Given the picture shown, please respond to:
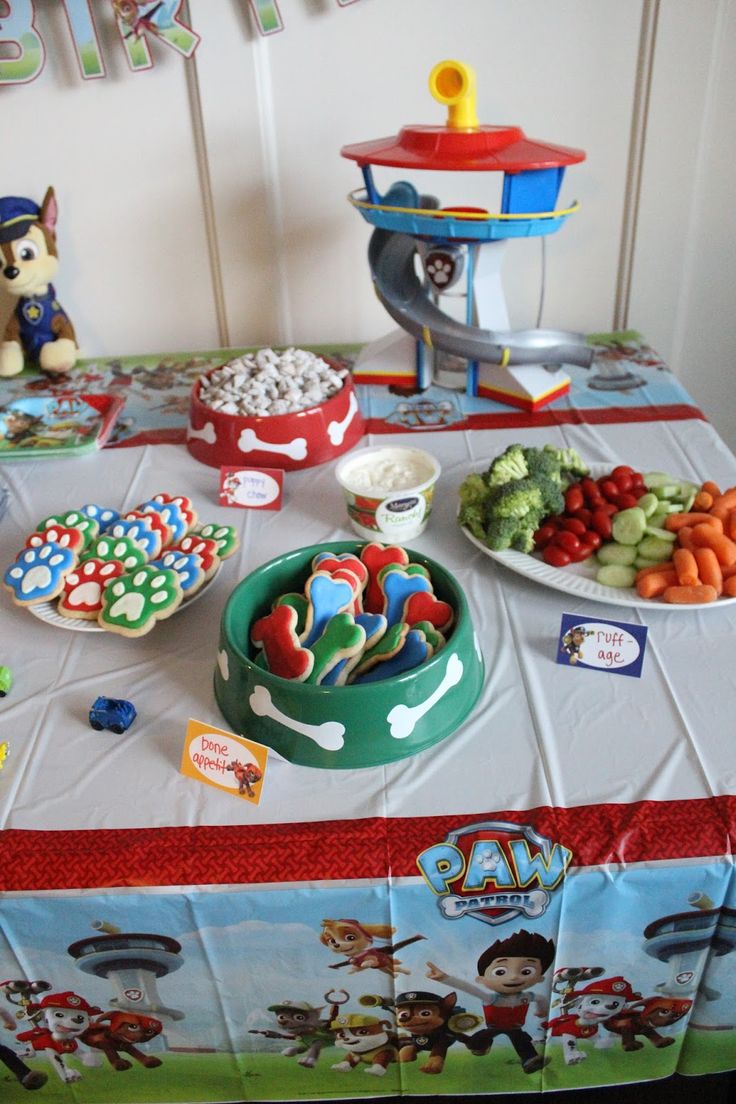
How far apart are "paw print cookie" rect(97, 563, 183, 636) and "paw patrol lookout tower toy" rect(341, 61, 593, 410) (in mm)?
722

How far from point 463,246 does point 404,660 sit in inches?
33.3

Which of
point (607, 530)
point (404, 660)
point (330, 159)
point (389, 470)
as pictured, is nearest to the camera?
point (404, 660)

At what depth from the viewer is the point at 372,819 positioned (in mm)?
820

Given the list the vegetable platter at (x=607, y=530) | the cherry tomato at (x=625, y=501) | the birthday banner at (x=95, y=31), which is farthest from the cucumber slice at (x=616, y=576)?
the birthday banner at (x=95, y=31)

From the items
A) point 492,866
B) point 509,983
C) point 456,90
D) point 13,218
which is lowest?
point 509,983

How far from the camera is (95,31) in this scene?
5.37 ft

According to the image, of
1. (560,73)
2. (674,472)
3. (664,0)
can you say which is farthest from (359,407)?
(664,0)

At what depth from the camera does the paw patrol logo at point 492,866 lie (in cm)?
79

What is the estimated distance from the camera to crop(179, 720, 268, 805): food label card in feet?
2.76

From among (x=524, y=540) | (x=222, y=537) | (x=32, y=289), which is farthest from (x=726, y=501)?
(x=32, y=289)

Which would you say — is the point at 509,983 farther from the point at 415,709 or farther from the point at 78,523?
the point at 78,523

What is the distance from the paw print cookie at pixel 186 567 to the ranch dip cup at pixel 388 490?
23 cm

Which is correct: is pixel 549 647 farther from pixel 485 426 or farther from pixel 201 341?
pixel 201 341

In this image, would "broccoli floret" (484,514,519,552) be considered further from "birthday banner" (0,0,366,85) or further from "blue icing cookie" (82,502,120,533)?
"birthday banner" (0,0,366,85)
